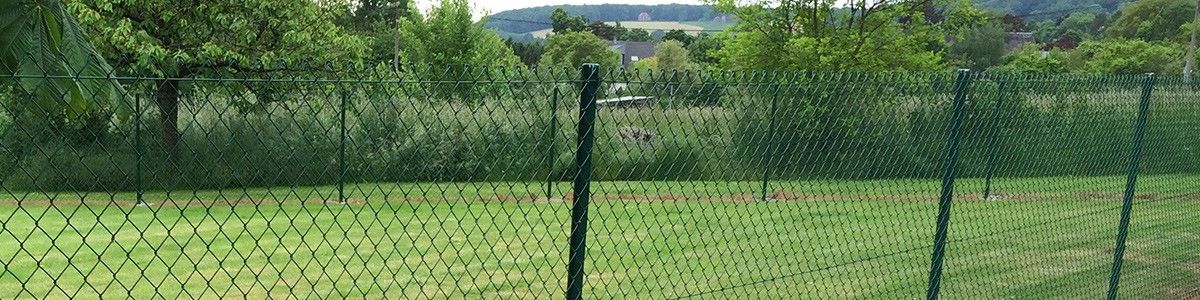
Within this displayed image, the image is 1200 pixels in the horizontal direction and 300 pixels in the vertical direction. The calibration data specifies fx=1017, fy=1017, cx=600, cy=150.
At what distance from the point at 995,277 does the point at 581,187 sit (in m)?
4.75

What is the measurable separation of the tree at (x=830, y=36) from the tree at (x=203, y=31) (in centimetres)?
753

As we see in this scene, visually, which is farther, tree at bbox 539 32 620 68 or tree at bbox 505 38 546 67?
tree at bbox 505 38 546 67

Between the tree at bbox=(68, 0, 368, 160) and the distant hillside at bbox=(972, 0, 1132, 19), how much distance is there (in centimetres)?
8908

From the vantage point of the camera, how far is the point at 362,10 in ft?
148

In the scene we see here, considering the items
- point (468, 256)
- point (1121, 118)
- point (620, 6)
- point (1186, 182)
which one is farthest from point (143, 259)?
point (620, 6)

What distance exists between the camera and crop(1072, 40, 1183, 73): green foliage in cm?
3516

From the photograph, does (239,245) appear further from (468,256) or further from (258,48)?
(258,48)

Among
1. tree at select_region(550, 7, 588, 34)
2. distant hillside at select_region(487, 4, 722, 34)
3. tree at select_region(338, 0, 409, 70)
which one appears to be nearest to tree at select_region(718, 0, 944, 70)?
tree at select_region(338, 0, 409, 70)

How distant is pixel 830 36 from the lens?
17609 millimetres

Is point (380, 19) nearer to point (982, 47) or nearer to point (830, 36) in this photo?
point (830, 36)

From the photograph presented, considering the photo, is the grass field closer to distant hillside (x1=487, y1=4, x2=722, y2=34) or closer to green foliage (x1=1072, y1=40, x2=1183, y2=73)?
green foliage (x1=1072, y1=40, x2=1183, y2=73)

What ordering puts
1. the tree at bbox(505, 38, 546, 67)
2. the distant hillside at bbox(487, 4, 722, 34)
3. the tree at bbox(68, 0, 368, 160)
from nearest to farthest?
the tree at bbox(68, 0, 368, 160), the tree at bbox(505, 38, 546, 67), the distant hillside at bbox(487, 4, 722, 34)

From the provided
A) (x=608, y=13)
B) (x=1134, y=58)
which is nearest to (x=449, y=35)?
(x=1134, y=58)

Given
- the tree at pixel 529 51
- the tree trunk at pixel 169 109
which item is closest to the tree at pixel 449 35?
the tree trunk at pixel 169 109
